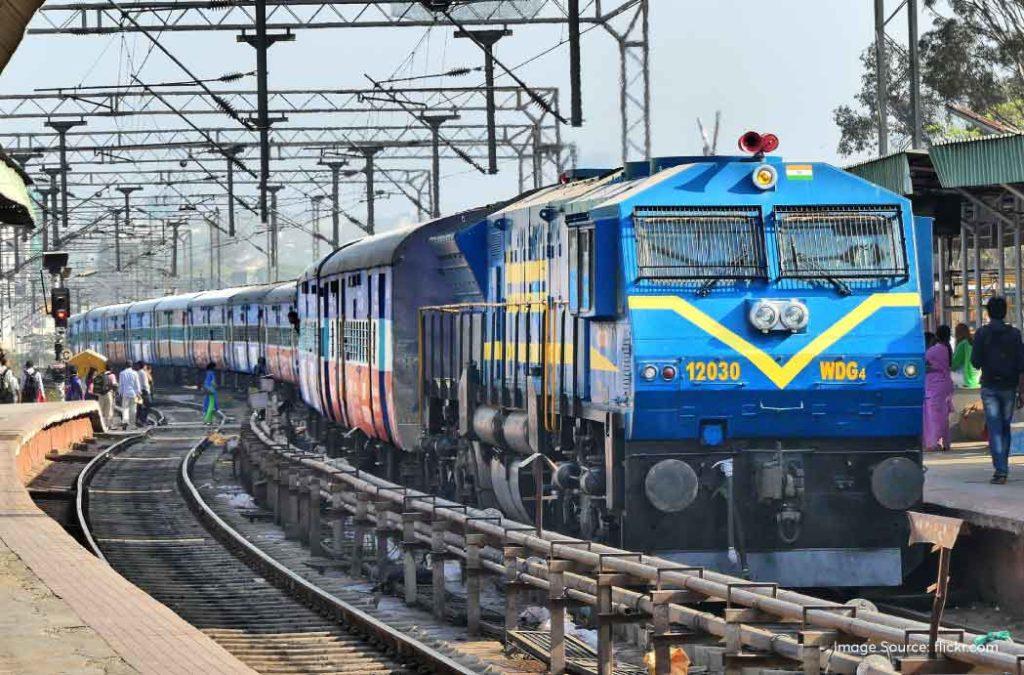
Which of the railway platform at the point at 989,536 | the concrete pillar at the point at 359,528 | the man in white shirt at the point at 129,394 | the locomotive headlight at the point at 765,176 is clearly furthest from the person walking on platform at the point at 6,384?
the locomotive headlight at the point at 765,176

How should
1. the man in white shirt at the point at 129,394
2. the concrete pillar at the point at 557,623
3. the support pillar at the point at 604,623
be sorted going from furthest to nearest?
1. the man in white shirt at the point at 129,394
2. the concrete pillar at the point at 557,623
3. the support pillar at the point at 604,623

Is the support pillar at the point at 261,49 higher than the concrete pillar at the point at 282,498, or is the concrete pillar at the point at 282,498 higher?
the support pillar at the point at 261,49

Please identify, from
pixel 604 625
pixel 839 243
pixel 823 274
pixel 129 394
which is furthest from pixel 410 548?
pixel 129 394

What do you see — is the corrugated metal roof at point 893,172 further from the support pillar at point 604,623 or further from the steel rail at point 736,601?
the support pillar at point 604,623

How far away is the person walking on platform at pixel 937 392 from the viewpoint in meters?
23.6

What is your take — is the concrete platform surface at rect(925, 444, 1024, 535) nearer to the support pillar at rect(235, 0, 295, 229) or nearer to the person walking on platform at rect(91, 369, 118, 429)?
the support pillar at rect(235, 0, 295, 229)

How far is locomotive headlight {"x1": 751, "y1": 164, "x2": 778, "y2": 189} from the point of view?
49.0 ft

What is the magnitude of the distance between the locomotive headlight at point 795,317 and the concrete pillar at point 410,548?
13.5 feet

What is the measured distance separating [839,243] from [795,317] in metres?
0.87

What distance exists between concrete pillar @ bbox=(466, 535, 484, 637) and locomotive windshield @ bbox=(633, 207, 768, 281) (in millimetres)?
2584

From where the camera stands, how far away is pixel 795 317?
14445 mm

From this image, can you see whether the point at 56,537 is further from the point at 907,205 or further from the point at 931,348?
the point at 931,348

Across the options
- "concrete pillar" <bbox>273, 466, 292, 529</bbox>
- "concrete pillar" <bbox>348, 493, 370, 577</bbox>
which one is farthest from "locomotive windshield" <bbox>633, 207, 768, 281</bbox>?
"concrete pillar" <bbox>273, 466, 292, 529</bbox>

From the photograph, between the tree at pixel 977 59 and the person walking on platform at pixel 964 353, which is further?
the tree at pixel 977 59
